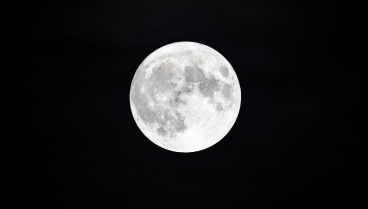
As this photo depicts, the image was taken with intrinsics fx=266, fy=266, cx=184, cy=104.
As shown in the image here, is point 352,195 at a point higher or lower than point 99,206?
higher

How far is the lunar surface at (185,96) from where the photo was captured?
8.54 ft

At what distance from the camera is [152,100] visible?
2.70 meters

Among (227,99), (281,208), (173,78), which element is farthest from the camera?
(281,208)

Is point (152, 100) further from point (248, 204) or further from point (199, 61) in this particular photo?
point (248, 204)

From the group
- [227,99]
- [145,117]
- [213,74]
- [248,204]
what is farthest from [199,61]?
[248,204]

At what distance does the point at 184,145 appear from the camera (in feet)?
9.45

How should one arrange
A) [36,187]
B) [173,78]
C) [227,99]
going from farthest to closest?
1. [36,187]
2. [227,99]
3. [173,78]

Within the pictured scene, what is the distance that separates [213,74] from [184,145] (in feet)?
2.70

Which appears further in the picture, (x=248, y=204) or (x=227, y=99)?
(x=248, y=204)

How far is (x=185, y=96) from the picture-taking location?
2574 millimetres

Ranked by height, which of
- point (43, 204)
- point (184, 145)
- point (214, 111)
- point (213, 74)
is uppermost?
point (213, 74)

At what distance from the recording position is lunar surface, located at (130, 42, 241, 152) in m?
2.60

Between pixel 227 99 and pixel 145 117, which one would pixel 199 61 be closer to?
pixel 227 99

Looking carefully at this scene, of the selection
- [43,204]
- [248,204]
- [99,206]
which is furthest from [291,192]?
[43,204]
